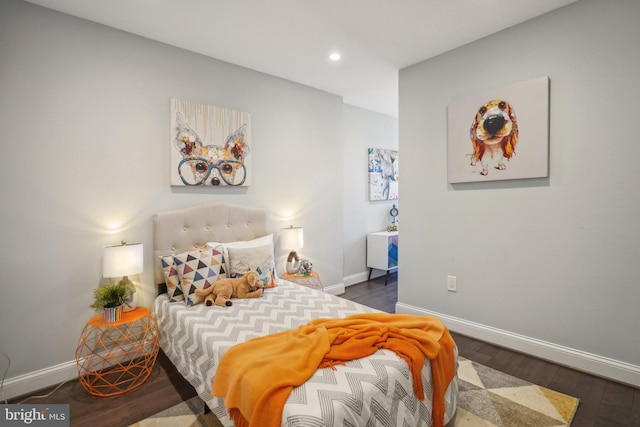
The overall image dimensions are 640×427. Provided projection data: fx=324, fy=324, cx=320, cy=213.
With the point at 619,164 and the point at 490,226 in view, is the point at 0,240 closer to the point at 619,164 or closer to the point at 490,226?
the point at 490,226

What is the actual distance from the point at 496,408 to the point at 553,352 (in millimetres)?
928

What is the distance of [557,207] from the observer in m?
2.45

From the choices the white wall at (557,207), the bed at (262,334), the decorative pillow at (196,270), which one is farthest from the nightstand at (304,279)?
the white wall at (557,207)

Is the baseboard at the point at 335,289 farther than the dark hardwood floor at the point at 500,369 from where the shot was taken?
Yes

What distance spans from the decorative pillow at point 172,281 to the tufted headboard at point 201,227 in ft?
0.60

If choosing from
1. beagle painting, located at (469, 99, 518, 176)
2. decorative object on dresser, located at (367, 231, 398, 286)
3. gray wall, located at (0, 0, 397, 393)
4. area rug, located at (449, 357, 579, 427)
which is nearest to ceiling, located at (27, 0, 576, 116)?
gray wall, located at (0, 0, 397, 393)

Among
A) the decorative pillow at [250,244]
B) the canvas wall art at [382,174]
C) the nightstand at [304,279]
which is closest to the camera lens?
the decorative pillow at [250,244]

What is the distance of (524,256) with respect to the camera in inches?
104

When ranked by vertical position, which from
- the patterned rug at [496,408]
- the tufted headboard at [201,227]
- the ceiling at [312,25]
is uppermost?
the ceiling at [312,25]

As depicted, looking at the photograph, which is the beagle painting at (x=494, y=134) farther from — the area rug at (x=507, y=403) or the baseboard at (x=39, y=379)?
the baseboard at (x=39, y=379)

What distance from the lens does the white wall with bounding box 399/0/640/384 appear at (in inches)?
85.9

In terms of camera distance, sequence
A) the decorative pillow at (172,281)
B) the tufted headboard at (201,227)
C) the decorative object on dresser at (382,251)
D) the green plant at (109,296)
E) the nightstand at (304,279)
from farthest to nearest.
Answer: the decorative object on dresser at (382,251) < the nightstand at (304,279) < the tufted headboard at (201,227) < the decorative pillow at (172,281) < the green plant at (109,296)

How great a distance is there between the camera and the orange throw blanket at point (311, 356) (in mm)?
1331

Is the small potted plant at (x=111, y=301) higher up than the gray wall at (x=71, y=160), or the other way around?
the gray wall at (x=71, y=160)
